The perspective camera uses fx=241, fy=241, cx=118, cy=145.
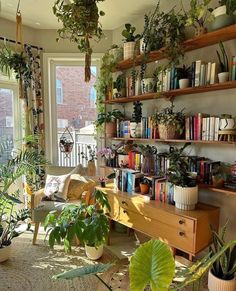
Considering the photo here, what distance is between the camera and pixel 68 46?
350 centimetres

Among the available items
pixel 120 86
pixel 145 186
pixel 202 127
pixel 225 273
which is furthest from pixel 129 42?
pixel 225 273

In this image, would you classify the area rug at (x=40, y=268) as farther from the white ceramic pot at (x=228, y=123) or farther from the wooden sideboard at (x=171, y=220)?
the white ceramic pot at (x=228, y=123)

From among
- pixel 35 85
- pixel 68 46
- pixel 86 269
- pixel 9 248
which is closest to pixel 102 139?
pixel 35 85

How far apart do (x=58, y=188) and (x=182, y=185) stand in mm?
1540

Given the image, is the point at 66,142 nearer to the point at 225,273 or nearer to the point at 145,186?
the point at 145,186

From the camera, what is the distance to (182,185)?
215cm

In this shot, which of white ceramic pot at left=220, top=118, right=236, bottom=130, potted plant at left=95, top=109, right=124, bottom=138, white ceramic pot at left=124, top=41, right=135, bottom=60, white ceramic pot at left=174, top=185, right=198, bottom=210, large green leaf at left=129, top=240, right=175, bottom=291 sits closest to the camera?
large green leaf at left=129, top=240, right=175, bottom=291

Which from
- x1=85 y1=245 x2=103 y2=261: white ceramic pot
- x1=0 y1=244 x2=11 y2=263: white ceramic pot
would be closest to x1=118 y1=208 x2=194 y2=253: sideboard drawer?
x1=85 y1=245 x2=103 y2=261: white ceramic pot

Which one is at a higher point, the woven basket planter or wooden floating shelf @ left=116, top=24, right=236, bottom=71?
wooden floating shelf @ left=116, top=24, right=236, bottom=71

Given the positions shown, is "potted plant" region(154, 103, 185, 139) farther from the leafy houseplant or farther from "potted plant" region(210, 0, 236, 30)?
the leafy houseplant

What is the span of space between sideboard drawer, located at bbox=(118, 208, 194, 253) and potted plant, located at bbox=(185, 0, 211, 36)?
1746 millimetres

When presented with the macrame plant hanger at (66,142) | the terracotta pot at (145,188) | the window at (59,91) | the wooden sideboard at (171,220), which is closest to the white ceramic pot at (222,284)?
the wooden sideboard at (171,220)

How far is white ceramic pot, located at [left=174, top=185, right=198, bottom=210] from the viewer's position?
6.97ft

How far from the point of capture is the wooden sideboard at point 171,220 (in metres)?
2.02
